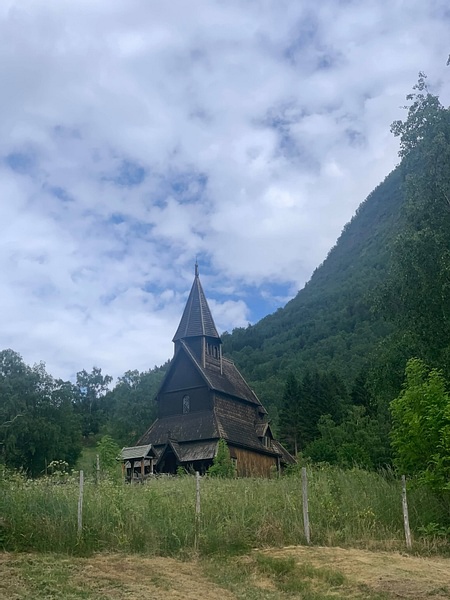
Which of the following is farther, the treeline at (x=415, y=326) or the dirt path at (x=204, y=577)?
the treeline at (x=415, y=326)

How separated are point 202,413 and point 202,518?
90.1ft

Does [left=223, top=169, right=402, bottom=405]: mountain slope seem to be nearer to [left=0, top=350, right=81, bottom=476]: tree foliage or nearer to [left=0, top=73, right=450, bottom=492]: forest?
[left=0, top=73, right=450, bottom=492]: forest

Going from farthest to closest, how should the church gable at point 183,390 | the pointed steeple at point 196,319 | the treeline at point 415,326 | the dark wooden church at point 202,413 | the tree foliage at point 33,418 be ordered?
the tree foliage at point 33,418 < the pointed steeple at point 196,319 < the church gable at point 183,390 < the dark wooden church at point 202,413 < the treeline at point 415,326

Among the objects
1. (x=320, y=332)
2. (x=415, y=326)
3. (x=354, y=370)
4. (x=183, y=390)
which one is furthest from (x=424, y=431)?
(x=320, y=332)

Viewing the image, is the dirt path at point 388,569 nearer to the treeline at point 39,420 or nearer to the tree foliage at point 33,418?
the treeline at point 39,420

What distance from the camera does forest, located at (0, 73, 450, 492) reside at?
1773 centimetres

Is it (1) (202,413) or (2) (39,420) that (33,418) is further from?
(1) (202,413)

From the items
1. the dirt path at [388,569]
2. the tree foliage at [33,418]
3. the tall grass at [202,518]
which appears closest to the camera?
the dirt path at [388,569]

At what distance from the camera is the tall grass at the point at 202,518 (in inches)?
538

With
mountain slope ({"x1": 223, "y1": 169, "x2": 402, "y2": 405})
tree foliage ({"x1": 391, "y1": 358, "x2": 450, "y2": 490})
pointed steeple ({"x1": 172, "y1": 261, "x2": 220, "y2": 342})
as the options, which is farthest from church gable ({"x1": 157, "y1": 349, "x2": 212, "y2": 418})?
mountain slope ({"x1": 223, "y1": 169, "x2": 402, "y2": 405})

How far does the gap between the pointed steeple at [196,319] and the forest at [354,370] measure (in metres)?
11.0

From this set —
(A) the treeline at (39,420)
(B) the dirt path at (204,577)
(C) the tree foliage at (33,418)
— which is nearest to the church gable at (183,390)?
(A) the treeline at (39,420)

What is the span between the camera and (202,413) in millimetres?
42406

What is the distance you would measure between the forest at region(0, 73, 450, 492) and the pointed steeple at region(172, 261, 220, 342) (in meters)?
11.0
